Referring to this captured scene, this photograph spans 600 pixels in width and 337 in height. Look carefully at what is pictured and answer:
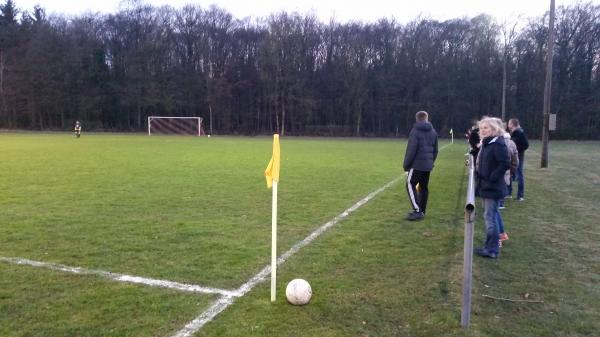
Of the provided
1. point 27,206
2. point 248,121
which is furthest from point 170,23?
point 27,206

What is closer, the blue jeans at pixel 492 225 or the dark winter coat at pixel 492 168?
the dark winter coat at pixel 492 168

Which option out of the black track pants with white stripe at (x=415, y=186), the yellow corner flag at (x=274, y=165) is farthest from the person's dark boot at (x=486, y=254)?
the yellow corner flag at (x=274, y=165)

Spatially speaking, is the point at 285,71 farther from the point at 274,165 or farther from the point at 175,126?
the point at 274,165

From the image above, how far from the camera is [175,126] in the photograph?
5131cm

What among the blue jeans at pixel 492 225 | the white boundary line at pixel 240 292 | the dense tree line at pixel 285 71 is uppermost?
the dense tree line at pixel 285 71

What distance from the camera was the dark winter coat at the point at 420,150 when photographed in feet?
25.3

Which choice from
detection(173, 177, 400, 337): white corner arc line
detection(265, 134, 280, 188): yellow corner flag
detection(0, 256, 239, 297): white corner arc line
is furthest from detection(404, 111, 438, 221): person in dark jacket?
detection(0, 256, 239, 297): white corner arc line

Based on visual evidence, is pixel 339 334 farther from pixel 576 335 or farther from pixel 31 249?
A: pixel 31 249

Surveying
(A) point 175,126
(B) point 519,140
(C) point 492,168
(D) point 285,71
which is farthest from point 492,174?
(D) point 285,71

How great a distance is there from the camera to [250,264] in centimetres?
530

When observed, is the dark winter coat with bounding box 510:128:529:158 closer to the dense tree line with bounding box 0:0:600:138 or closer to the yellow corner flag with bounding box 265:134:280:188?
the yellow corner flag with bounding box 265:134:280:188

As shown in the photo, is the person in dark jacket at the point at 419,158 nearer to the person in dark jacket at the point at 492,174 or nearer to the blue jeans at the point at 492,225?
the person in dark jacket at the point at 492,174

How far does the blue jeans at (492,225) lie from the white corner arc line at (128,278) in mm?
3306

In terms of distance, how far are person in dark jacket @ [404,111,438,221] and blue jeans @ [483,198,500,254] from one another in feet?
6.71
